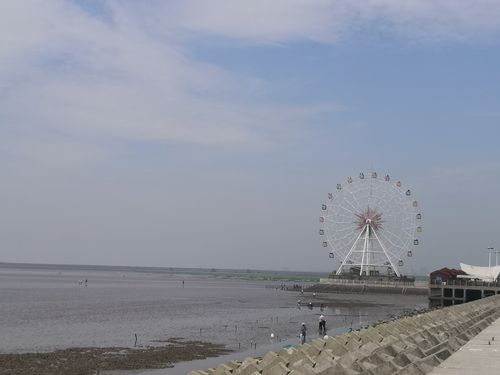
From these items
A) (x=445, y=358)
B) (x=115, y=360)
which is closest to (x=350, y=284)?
(x=115, y=360)

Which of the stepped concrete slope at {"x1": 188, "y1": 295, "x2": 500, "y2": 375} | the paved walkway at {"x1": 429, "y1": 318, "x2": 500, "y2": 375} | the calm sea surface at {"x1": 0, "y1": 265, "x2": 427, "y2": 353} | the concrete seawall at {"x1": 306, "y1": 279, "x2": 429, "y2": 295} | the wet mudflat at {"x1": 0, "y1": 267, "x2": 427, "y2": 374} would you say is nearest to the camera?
the stepped concrete slope at {"x1": 188, "y1": 295, "x2": 500, "y2": 375}

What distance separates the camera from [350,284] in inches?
4429

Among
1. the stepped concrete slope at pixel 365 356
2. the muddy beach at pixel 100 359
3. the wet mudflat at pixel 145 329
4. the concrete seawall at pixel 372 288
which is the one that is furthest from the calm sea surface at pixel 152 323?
the concrete seawall at pixel 372 288

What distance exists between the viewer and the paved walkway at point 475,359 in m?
16.6

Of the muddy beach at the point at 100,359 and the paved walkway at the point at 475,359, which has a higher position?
the paved walkway at the point at 475,359

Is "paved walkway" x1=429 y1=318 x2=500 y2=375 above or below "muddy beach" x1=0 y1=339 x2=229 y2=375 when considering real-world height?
above

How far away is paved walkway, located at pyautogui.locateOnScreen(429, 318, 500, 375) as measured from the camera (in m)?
16.6

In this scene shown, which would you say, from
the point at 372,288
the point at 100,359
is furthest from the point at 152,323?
the point at 372,288

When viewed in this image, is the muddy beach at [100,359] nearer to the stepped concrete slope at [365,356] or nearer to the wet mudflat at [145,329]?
the wet mudflat at [145,329]

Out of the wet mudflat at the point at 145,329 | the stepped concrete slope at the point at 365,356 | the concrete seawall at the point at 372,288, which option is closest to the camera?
the stepped concrete slope at the point at 365,356

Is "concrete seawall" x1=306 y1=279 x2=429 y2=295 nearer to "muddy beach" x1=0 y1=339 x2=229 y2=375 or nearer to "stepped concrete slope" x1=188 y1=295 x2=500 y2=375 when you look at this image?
"muddy beach" x1=0 y1=339 x2=229 y2=375

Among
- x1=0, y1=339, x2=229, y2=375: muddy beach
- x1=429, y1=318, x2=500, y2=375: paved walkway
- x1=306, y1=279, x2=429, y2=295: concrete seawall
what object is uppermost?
x1=306, y1=279, x2=429, y2=295: concrete seawall

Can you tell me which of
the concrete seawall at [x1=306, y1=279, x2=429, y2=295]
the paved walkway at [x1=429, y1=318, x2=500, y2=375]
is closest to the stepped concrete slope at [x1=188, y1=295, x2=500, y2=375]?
the paved walkway at [x1=429, y1=318, x2=500, y2=375]

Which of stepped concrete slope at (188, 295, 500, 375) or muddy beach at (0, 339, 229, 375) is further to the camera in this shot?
muddy beach at (0, 339, 229, 375)
